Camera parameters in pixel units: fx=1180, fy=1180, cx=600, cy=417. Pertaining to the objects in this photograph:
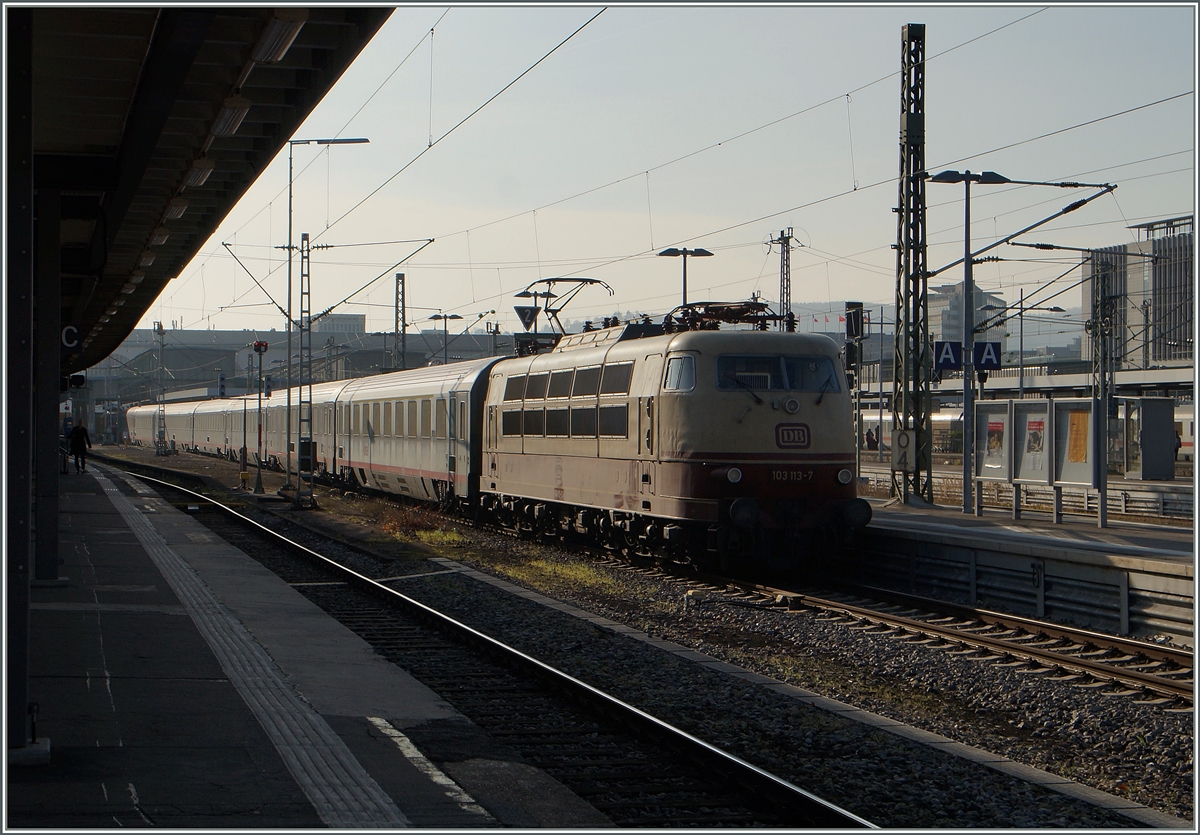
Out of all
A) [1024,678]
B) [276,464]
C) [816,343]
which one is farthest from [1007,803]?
[276,464]

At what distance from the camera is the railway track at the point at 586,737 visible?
20.6 ft

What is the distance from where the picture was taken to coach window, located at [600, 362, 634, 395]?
1679cm

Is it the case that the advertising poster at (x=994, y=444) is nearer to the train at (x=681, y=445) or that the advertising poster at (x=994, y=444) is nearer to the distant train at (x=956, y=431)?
the train at (x=681, y=445)

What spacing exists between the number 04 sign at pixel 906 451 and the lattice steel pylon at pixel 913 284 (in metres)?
0.02

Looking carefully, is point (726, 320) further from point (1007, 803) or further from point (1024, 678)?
point (1007, 803)

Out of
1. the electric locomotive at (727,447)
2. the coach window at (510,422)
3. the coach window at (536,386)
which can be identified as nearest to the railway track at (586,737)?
the electric locomotive at (727,447)

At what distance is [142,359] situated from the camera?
13250 cm

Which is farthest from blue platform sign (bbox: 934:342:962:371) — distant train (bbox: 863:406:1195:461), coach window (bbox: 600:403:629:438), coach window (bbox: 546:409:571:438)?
distant train (bbox: 863:406:1195:461)

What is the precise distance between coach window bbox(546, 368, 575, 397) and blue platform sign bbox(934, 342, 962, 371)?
24.5ft

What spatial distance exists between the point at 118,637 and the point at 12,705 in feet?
13.5

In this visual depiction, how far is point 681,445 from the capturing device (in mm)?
15234

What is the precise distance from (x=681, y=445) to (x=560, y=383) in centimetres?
448

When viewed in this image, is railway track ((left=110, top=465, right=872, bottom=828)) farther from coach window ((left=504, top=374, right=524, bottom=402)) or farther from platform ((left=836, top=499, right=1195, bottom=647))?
coach window ((left=504, top=374, right=524, bottom=402))

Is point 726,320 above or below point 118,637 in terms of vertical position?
above
